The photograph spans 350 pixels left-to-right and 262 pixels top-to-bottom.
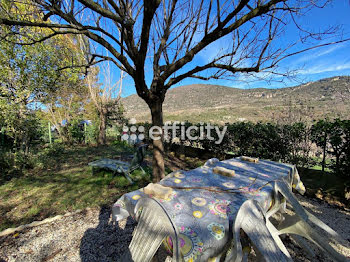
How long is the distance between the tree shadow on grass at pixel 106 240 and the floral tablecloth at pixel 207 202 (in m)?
0.83

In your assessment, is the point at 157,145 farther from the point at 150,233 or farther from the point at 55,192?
the point at 55,192

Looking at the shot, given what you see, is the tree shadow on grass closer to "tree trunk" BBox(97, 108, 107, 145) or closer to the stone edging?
the stone edging

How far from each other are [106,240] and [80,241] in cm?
36

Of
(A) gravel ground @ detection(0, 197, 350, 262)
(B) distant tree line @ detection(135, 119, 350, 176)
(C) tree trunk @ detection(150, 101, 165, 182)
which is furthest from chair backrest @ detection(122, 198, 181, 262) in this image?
(B) distant tree line @ detection(135, 119, 350, 176)

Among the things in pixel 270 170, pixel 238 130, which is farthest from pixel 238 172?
pixel 238 130

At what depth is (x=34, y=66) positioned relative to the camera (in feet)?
23.1

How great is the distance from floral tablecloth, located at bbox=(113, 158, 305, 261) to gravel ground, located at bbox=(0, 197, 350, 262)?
0.92 metres

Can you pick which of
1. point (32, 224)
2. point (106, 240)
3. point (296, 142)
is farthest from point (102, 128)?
point (296, 142)

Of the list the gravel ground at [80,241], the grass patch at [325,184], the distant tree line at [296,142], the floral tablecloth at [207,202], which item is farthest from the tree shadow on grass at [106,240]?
the distant tree line at [296,142]

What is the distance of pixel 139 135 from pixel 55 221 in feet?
27.2

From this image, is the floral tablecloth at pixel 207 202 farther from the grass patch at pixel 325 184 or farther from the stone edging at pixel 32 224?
the grass patch at pixel 325 184

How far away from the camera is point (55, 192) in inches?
144

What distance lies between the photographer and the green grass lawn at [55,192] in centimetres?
291

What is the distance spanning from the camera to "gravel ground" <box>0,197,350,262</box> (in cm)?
201
